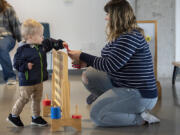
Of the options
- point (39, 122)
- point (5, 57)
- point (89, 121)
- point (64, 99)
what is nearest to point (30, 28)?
point (64, 99)

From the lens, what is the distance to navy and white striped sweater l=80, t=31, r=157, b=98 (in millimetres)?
2307

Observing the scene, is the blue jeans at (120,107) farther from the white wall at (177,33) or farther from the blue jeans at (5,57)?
the white wall at (177,33)

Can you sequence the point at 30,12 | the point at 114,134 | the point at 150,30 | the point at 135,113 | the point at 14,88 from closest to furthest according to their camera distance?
Answer: the point at 114,134, the point at 135,113, the point at 150,30, the point at 14,88, the point at 30,12

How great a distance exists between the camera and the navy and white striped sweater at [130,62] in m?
2.31

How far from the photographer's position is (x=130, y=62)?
236cm

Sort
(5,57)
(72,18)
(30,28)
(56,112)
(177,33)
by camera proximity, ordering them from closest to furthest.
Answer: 1. (56,112)
2. (30,28)
3. (5,57)
4. (177,33)
5. (72,18)

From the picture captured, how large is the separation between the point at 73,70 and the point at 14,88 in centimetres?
161

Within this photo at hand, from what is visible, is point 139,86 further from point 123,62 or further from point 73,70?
point 73,70

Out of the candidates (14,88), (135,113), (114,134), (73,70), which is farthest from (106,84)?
(73,70)

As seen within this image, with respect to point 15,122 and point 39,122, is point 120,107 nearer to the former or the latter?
point 39,122

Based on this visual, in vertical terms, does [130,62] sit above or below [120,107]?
above

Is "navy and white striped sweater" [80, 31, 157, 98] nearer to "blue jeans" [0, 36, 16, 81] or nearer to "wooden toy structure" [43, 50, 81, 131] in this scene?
"wooden toy structure" [43, 50, 81, 131]

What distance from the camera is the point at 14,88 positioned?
409 cm

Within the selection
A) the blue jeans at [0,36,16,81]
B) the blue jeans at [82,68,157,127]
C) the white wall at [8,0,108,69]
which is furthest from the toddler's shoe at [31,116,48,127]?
the white wall at [8,0,108,69]
